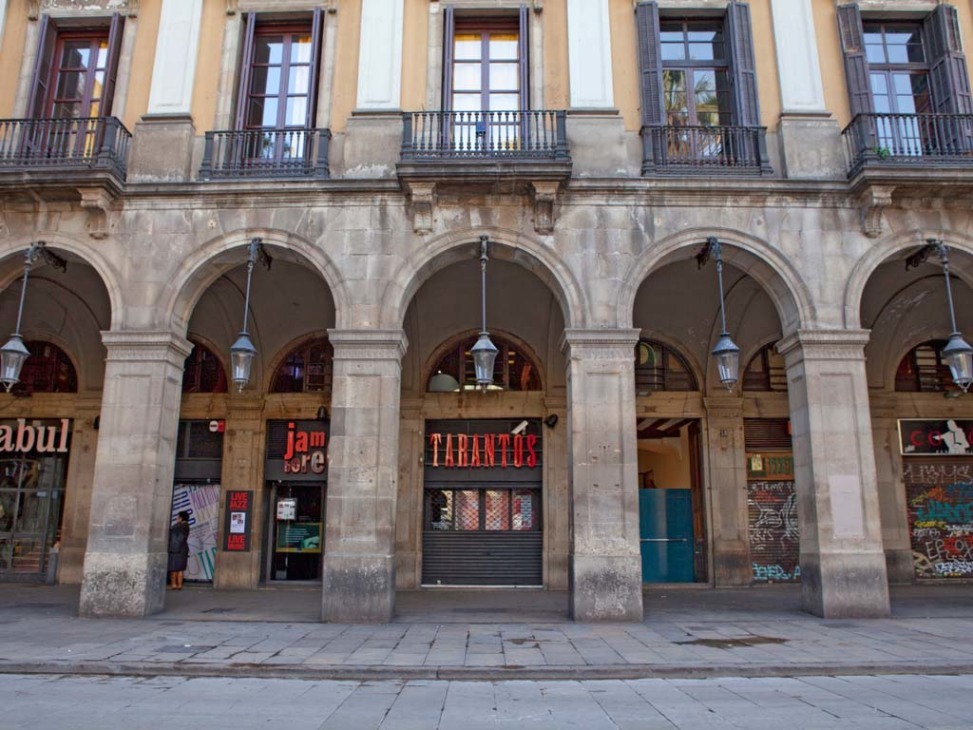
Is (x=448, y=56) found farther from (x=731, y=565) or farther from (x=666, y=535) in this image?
(x=731, y=565)

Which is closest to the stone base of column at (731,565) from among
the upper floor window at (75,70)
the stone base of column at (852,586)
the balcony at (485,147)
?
the stone base of column at (852,586)

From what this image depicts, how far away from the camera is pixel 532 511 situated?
52.1 feet

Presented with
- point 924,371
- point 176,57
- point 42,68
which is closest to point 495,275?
point 176,57

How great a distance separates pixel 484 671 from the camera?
25.2ft

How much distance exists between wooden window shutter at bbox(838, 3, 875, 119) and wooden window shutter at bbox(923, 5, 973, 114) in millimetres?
1337

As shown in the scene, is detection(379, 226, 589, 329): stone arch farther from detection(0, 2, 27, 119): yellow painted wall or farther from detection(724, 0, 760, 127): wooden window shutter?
detection(0, 2, 27, 119): yellow painted wall

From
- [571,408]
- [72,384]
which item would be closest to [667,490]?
[571,408]

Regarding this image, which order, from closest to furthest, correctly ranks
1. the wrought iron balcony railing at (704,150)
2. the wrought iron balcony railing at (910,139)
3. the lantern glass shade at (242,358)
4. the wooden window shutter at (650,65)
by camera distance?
the lantern glass shade at (242,358), the wrought iron balcony railing at (910,139), the wrought iron balcony railing at (704,150), the wooden window shutter at (650,65)

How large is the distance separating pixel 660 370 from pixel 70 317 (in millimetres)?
13928

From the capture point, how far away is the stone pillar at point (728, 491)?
1539cm

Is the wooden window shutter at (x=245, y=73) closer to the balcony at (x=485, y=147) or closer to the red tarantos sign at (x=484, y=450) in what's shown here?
the balcony at (x=485, y=147)

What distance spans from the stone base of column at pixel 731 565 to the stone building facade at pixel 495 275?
64 mm

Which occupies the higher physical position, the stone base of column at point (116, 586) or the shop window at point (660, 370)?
the shop window at point (660, 370)

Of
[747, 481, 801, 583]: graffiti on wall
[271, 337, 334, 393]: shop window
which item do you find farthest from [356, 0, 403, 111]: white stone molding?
[747, 481, 801, 583]: graffiti on wall
